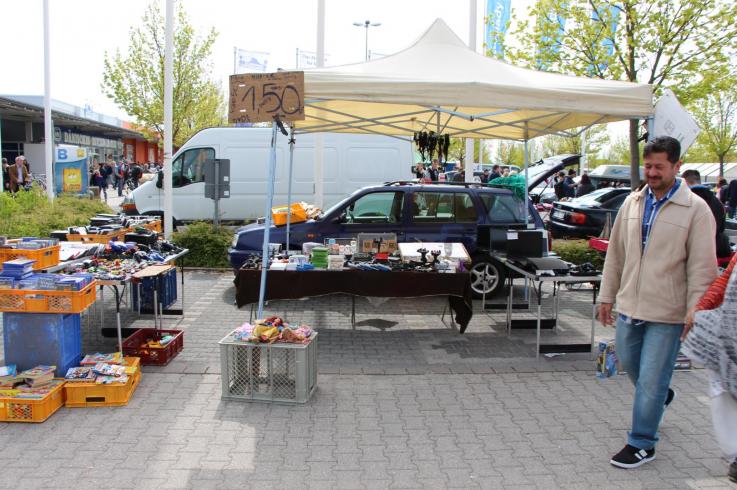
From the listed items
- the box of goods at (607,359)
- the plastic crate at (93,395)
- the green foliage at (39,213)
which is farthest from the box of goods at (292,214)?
the green foliage at (39,213)

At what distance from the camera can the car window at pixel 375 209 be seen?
8523 mm

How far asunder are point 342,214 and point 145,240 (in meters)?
2.67

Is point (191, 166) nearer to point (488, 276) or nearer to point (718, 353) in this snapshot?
point (488, 276)

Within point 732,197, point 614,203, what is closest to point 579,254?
point 614,203

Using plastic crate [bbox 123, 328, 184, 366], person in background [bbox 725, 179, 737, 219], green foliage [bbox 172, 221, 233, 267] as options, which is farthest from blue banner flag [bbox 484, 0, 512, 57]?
person in background [bbox 725, 179, 737, 219]

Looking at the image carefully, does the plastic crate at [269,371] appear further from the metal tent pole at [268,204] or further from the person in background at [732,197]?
the person in background at [732,197]

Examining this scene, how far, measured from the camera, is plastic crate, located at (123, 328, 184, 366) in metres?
5.74

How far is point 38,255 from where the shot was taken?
5441 millimetres

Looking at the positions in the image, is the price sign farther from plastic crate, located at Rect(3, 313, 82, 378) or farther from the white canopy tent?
plastic crate, located at Rect(3, 313, 82, 378)

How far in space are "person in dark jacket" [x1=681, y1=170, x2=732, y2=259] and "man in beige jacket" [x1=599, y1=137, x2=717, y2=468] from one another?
1821 millimetres

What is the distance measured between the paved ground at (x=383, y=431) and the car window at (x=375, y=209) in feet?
8.07

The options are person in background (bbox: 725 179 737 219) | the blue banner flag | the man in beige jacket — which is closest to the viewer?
the man in beige jacket

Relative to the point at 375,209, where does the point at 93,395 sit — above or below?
below

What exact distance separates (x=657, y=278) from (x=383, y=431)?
220 centimetres
